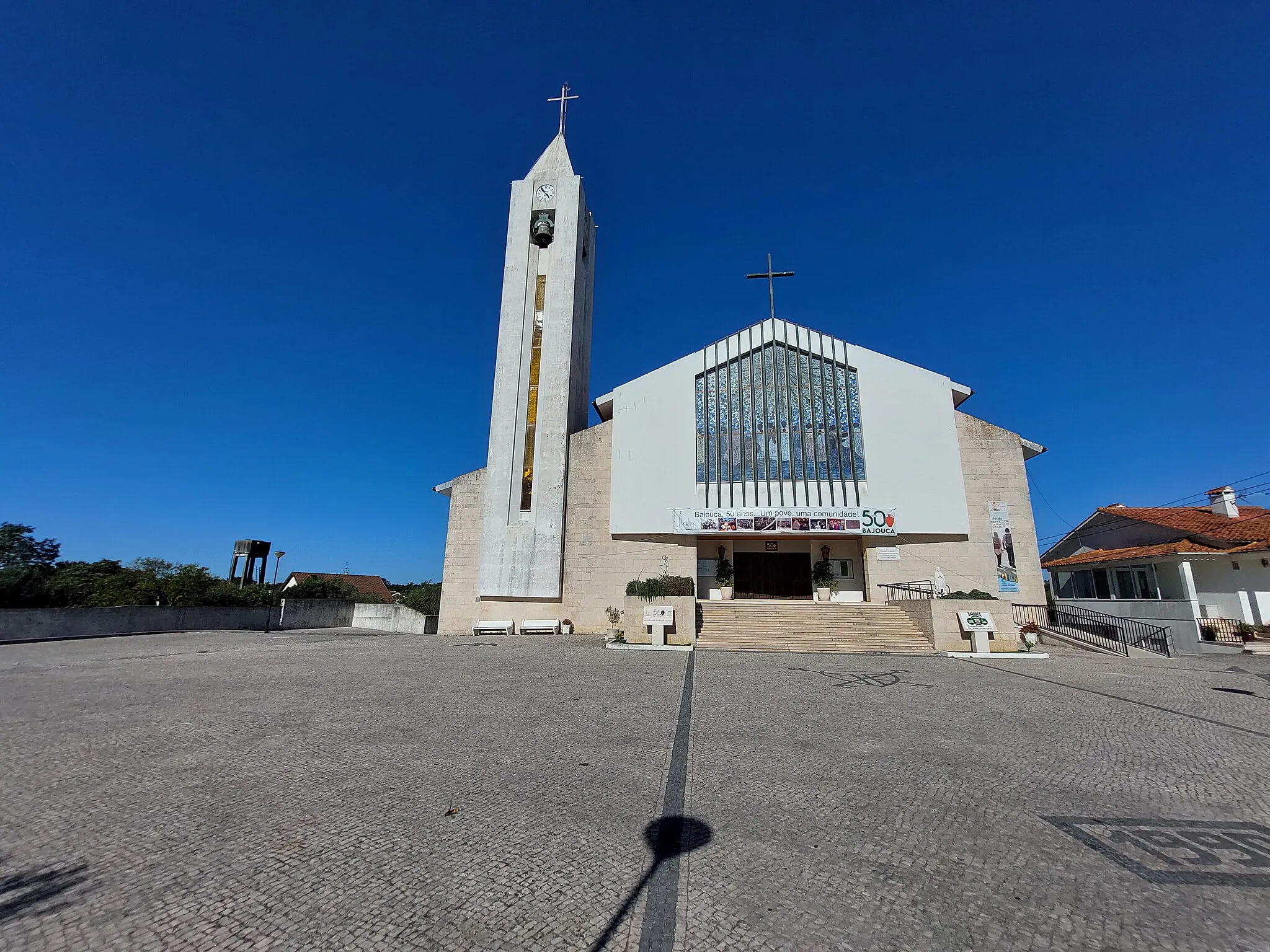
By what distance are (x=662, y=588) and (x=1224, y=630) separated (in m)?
20.8

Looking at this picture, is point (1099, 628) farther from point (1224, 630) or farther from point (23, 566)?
point (23, 566)

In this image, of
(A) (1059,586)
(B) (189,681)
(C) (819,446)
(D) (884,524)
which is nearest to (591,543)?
(C) (819,446)

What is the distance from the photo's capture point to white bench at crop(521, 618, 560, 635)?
23516mm

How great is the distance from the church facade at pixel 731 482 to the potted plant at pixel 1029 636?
326 centimetres

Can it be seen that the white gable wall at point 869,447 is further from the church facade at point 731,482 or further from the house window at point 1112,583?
the house window at point 1112,583

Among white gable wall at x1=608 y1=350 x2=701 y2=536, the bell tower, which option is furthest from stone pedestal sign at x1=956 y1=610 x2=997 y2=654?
the bell tower

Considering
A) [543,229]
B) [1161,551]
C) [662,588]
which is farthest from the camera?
[543,229]

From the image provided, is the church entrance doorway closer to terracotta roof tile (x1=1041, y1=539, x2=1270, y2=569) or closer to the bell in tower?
terracotta roof tile (x1=1041, y1=539, x2=1270, y2=569)

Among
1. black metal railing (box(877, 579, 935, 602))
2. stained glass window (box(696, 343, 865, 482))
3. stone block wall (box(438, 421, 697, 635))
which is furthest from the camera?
stained glass window (box(696, 343, 865, 482))

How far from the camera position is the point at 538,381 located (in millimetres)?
26688

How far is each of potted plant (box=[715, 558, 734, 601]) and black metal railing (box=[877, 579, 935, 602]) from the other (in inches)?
244

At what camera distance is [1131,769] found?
17.8 feet

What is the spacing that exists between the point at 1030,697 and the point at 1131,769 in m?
4.47

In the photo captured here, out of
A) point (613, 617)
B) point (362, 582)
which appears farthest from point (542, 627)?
point (362, 582)
